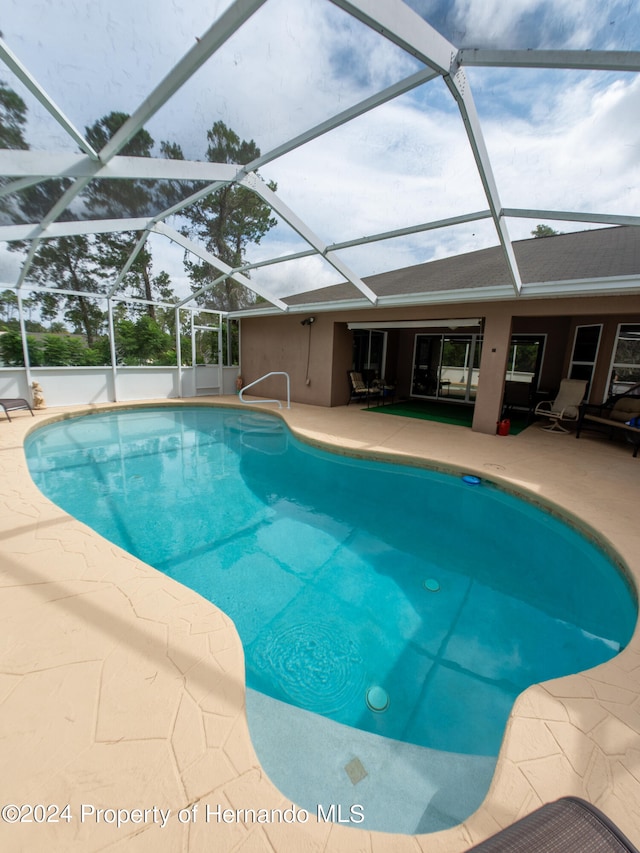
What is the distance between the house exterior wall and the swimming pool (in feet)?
11.9

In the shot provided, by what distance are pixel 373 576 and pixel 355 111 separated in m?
4.81

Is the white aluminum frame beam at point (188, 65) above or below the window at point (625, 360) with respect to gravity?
Result: above

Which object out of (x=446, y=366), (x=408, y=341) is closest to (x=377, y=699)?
(x=446, y=366)

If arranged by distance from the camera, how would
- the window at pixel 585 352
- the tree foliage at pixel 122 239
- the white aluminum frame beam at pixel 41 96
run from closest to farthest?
1. the white aluminum frame beam at pixel 41 96
2. the tree foliage at pixel 122 239
3. the window at pixel 585 352

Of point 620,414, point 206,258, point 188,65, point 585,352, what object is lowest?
point 620,414

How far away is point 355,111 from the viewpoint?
3809mm

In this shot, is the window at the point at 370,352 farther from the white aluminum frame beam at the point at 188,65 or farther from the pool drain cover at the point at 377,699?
the pool drain cover at the point at 377,699

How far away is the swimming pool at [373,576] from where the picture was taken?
7.93 ft

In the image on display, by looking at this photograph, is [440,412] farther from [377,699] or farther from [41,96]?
[41,96]

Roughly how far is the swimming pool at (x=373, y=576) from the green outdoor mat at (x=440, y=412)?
12.1ft

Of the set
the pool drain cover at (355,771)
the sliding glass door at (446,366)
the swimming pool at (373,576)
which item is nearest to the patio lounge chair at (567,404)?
the sliding glass door at (446,366)

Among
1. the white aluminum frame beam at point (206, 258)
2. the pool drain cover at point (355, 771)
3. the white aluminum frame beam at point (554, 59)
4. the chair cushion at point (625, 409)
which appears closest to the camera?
the pool drain cover at point (355, 771)

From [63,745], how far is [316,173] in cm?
630

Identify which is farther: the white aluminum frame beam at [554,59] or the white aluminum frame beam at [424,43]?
the white aluminum frame beam at [554,59]
